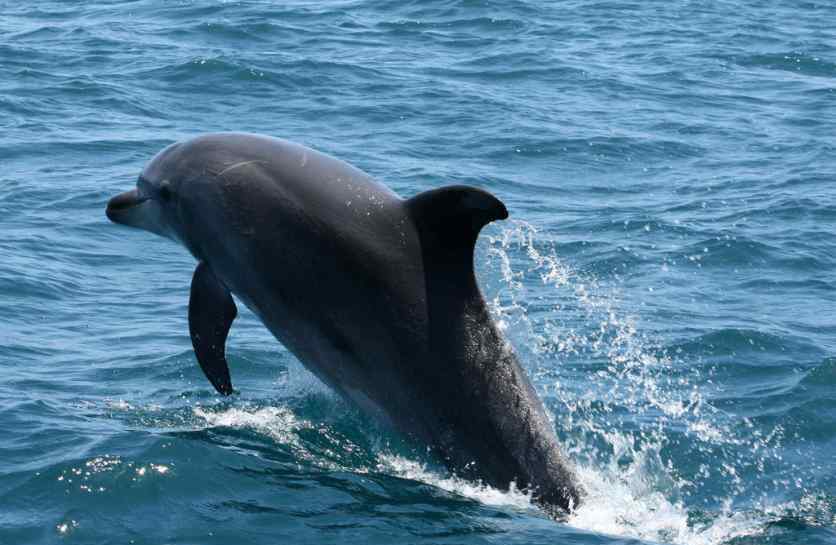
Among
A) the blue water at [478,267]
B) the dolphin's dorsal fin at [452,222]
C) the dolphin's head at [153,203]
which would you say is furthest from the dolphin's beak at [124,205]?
the dolphin's dorsal fin at [452,222]

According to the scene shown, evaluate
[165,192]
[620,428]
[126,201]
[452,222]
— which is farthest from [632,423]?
[126,201]

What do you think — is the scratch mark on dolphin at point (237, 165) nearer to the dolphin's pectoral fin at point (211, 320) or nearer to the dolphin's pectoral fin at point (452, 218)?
the dolphin's pectoral fin at point (211, 320)

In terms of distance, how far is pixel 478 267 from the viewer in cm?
1605

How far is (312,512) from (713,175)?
1362cm

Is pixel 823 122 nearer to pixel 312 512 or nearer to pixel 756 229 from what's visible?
pixel 756 229

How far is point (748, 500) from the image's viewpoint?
11.2 meters

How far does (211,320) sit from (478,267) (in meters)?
5.67

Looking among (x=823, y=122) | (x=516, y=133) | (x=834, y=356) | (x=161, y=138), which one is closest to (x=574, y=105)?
(x=516, y=133)

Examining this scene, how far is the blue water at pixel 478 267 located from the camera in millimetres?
10023

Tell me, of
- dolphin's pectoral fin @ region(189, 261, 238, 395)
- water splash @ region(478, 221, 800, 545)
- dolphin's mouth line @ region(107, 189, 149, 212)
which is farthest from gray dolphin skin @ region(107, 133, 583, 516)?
dolphin's mouth line @ region(107, 189, 149, 212)

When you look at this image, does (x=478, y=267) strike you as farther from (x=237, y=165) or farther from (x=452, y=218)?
(x=452, y=218)

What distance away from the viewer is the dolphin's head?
11.1 metres

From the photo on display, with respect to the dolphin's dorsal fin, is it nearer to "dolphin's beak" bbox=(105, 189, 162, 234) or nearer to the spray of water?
the spray of water

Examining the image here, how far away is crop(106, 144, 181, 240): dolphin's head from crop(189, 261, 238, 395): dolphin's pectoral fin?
0.55 meters
